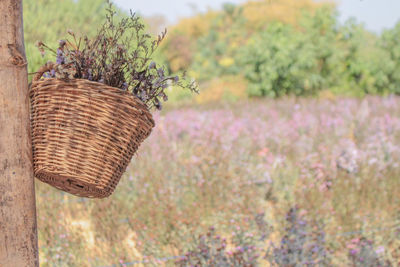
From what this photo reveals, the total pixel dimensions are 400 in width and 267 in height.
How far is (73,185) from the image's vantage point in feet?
5.71

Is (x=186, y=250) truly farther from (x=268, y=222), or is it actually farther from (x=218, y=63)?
(x=218, y=63)

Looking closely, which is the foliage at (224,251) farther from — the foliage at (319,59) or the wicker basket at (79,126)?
the foliage at (319,59)

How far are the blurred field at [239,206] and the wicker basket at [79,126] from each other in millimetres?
1919

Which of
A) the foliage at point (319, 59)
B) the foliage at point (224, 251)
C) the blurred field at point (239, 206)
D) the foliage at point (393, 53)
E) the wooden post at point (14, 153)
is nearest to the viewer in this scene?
the wooden post at point (14, 153)

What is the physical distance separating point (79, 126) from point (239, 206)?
275 cm

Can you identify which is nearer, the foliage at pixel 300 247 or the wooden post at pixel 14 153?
the wooden post at pixel 14 153

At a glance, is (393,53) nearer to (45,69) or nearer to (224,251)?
(224,251)

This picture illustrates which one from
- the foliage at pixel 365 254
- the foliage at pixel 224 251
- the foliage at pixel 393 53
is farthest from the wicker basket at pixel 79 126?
the foliage at pixel 393 53

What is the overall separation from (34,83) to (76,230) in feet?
8.13

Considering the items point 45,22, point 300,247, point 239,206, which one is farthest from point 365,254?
point 45,22

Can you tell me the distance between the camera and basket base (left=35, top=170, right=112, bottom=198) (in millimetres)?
1624

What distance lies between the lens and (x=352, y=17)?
14.9 metres

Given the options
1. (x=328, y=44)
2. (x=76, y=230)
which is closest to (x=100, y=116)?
(x=76, y=230)

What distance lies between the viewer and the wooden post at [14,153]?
152 cm
